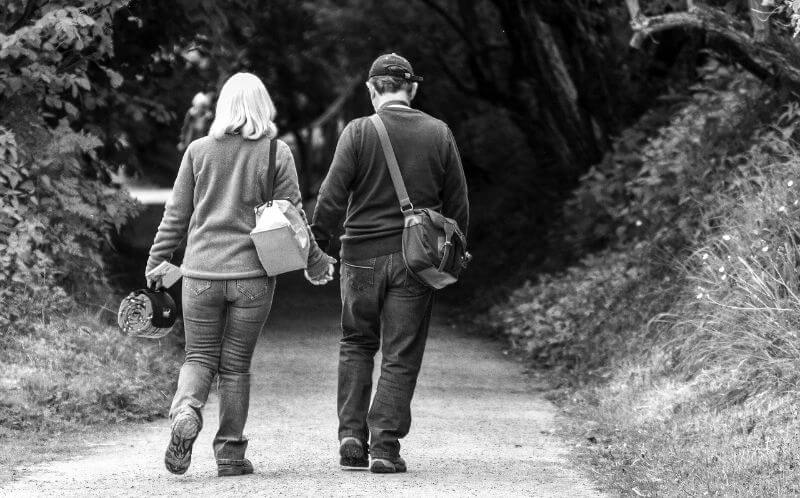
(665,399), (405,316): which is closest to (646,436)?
(665,399)

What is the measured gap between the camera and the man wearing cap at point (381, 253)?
6.41m

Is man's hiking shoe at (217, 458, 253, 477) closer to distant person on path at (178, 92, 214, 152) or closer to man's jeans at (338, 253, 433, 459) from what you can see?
man's jeans at (338, 253, 433, 459)

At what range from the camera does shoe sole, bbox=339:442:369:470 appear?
255 inches

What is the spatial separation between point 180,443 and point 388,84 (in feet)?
6.79

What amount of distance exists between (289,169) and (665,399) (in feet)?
9.72

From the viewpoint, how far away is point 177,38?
38.8ft

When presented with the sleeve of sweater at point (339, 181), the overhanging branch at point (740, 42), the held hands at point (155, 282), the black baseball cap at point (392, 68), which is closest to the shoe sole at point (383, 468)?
the sleeve of sweater at point (339, 181)

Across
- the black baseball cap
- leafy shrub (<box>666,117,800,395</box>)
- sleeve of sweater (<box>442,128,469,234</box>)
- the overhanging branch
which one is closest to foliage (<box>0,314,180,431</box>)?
sleeve of sweater (<box>442,128,469,234</box>)

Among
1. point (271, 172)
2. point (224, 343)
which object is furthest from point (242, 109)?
point (224, 343)

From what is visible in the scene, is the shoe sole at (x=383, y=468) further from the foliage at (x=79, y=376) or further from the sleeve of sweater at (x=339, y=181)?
the foliage at (x=79, y=376)

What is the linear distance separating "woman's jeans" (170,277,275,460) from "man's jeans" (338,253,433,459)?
0.47 metres

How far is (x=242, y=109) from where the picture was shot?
6.20 metres

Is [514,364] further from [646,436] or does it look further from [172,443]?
[172,443]

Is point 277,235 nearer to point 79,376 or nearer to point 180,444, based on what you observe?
point 180,444
